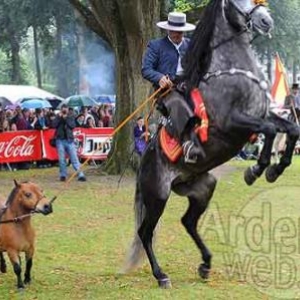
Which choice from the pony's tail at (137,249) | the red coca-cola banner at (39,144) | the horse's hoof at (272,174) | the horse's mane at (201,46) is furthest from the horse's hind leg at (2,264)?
the red coca-cola banner at (39,144)

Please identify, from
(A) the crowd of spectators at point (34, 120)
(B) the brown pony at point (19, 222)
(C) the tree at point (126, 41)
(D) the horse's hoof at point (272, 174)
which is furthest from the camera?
(A) the crowd of spectators at point (34, 120)

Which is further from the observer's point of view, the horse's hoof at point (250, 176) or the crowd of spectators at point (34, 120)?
the crowd of spectators at point (34, 120)

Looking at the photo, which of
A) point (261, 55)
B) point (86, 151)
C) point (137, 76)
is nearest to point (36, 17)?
point (261, 55)

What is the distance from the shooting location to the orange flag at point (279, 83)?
15.0m

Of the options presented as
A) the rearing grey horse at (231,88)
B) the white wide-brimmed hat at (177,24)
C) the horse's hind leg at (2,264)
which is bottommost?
the horse's hind leg at (2,264)

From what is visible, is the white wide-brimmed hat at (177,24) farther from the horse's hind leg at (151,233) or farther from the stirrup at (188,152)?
the horse's hind leg at (151,233)

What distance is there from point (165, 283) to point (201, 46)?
8.29 ft

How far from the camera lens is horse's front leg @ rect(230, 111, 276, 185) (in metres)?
6.69

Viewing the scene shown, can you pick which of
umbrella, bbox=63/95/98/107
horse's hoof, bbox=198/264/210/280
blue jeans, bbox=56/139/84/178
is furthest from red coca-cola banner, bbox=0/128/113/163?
horse's hoof, bbox=198/264/210/280

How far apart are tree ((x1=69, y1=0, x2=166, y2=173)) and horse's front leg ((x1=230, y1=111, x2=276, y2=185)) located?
11.0m

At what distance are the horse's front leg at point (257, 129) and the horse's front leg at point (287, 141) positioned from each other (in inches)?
3.4

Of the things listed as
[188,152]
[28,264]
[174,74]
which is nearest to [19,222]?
[28,264]

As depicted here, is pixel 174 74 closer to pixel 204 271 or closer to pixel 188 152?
pixel 188 152

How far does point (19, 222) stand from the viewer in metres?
7.55
